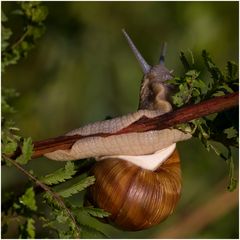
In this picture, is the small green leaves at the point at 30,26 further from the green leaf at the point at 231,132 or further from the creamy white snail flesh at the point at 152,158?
the green leaf at the point at 231,132

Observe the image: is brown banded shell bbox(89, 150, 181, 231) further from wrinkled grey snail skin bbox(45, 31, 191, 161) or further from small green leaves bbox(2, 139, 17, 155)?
small green leaves bbox(2, 139, 17, 155)

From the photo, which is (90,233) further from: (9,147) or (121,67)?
(121,67)

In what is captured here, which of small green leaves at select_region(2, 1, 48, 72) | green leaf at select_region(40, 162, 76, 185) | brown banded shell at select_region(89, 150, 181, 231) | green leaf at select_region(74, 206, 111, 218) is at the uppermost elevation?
small green leaves at select_region(2, 1, 48, 72)

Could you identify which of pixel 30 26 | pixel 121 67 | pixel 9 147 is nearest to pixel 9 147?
pixel 9 147

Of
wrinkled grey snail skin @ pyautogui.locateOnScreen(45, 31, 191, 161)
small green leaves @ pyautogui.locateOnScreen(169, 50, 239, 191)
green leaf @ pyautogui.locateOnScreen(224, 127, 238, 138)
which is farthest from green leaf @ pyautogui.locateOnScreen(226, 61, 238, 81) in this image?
wrinkled grey snail skin @ pyautogui.locateOnScreen(45, 31, 191, 161)

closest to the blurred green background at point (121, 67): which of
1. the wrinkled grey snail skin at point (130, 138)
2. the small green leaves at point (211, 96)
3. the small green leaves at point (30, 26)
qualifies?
the wrinkled grey snail skin at point (130, 138)

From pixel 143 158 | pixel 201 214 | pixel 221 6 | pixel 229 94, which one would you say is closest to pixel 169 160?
pixel 143 158
